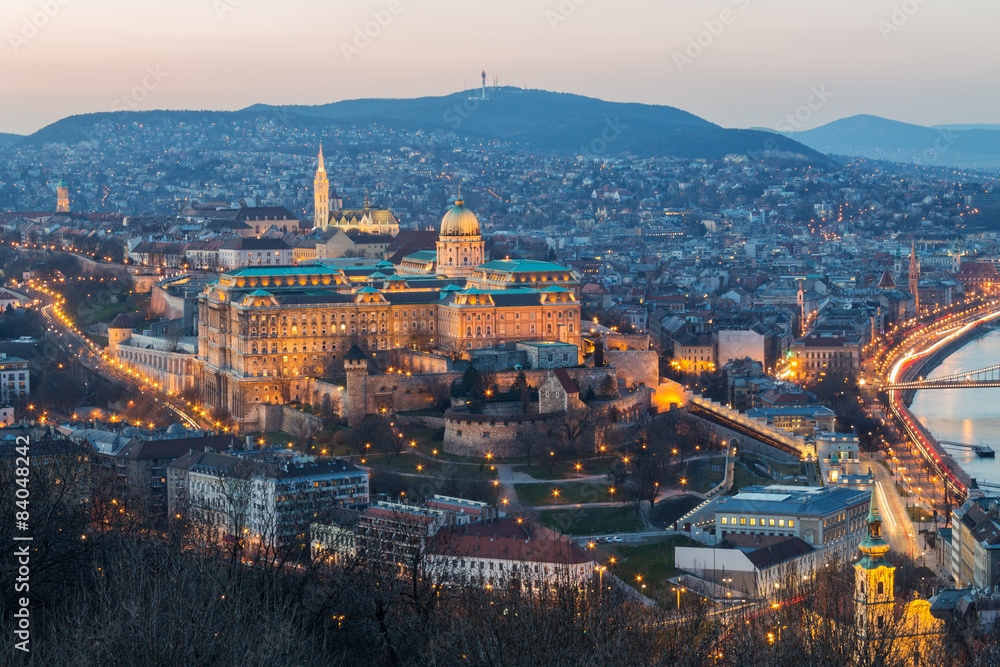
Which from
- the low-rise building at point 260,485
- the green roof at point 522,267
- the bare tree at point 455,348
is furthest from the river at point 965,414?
the low-rise building at point 260,485

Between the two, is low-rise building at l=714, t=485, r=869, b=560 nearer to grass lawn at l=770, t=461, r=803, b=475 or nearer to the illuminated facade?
grass lawn at l=770, t=461, r=803, b=475

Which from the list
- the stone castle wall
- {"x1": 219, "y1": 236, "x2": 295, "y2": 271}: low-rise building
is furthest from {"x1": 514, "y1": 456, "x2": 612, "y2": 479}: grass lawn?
{"x1": 219, "y1": 236, "x2": 295, "y2": 271}: low-rise building

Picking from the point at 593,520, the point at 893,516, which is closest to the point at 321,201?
the point at 893,516

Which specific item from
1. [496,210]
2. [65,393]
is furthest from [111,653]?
[496,210]

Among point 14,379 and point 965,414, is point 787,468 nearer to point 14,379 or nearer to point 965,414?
point 965,414

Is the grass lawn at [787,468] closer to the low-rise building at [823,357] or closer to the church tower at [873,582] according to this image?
the church tower at [873,582]

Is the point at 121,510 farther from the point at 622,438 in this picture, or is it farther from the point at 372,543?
the point at 622,438
